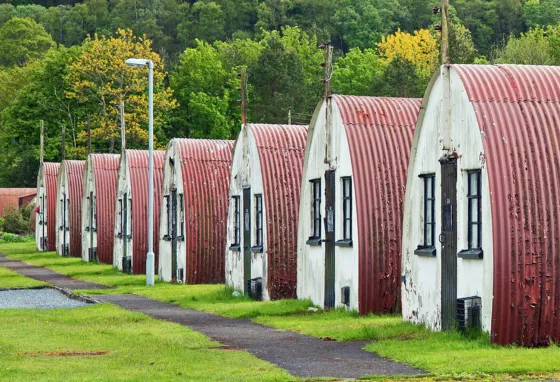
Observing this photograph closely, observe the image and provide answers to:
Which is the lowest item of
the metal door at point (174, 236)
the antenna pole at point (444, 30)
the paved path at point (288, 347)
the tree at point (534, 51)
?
the paved path at point (288, 347)

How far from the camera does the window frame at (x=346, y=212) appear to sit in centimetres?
2589

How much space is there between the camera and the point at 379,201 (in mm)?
25203

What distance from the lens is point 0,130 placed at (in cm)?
11338

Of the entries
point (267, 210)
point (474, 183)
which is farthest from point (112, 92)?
point (474, 183)

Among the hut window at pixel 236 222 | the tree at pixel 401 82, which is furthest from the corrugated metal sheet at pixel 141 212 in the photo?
the tree at pixel 401 82

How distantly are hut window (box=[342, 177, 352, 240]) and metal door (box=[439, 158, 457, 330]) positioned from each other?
17.5ft

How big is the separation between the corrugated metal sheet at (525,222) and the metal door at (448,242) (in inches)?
63.0

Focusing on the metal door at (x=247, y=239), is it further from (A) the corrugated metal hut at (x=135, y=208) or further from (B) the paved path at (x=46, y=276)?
(A) the corrugated metal hut at (x=135, y=208)

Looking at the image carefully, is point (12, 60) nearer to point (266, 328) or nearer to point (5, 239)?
point (5, 239)

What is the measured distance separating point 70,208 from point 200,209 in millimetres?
24885

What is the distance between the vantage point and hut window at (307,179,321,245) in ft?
92.9

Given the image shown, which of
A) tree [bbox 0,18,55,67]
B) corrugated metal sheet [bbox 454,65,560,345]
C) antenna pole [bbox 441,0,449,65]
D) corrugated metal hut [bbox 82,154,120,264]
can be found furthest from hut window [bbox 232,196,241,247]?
tree [bbox 0,18,55,67]

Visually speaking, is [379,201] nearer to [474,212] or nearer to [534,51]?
[474,212]

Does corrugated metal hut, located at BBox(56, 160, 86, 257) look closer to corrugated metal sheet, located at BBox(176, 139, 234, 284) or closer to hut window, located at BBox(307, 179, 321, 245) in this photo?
corrugated metal sheet, located at BBox(176, 139, 234, 284)
